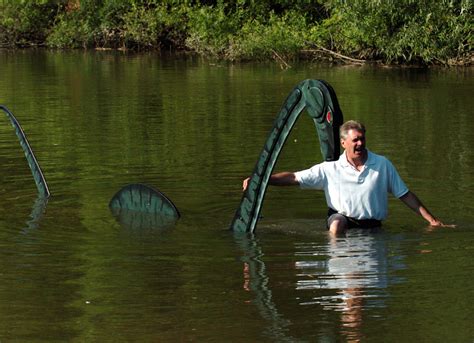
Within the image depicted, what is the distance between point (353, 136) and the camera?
11023 millimetres

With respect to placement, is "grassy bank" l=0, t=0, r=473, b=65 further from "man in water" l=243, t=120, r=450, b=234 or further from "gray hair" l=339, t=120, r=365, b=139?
"gray hair" l=339, t=120, r=365, b=139

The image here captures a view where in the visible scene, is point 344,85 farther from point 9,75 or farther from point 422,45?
point 9,75

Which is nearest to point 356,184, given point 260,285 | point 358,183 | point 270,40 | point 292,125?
point 358,183

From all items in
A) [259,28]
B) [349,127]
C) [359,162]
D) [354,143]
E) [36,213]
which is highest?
[349,127]

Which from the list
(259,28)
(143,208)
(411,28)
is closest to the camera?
(143,208)

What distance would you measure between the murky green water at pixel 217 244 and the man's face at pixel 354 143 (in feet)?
2.70

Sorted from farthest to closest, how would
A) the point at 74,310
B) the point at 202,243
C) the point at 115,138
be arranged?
the point at 115,138 < the point at 202,243 < the point at 74,310

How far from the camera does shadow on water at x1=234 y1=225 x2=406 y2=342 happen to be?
874cm

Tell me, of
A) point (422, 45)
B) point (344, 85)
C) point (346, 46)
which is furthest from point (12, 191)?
point (346, 46)

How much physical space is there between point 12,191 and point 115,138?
563 centimetres

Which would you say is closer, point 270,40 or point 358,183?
point 358,183

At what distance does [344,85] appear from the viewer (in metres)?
30.8

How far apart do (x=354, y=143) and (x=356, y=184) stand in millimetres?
473

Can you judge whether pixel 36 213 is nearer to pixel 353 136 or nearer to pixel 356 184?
pixel 356 184
